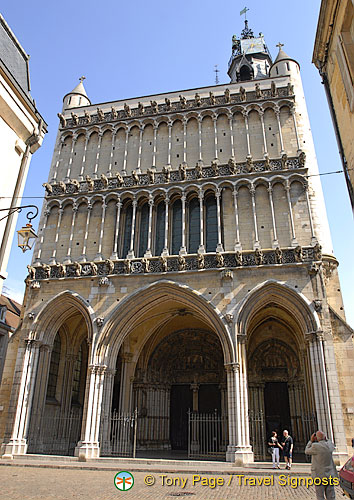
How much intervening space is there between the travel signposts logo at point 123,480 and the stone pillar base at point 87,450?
307 cm

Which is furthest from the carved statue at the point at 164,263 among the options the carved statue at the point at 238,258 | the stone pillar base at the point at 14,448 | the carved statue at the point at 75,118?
the carved statue at the point at 75,118

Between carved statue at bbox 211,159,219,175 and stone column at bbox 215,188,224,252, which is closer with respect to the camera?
stone column at bbox 215,188,224,252

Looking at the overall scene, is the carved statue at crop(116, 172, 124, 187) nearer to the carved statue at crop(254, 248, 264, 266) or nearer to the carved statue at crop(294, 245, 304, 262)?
the carved statue at crop(254, 248, 264, 266)

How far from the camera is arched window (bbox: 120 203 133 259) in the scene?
18.1m

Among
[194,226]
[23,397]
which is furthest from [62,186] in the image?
[23,397]

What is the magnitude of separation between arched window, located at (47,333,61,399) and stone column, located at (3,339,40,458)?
167cm

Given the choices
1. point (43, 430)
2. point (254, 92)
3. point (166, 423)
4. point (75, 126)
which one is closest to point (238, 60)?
point (254, 92)

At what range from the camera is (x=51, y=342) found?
55.0 feet

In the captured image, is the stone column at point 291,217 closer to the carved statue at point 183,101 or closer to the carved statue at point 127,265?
the carved statue at point 127,265

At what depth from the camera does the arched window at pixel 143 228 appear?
59.3ft

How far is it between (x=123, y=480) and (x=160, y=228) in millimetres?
10820

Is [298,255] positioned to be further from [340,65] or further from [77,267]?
[77,267]

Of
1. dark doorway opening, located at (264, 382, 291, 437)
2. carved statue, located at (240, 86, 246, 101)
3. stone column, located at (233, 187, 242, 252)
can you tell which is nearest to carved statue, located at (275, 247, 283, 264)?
stone column, located at (233, 187, 242, 252)

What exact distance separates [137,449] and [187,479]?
300 inches
